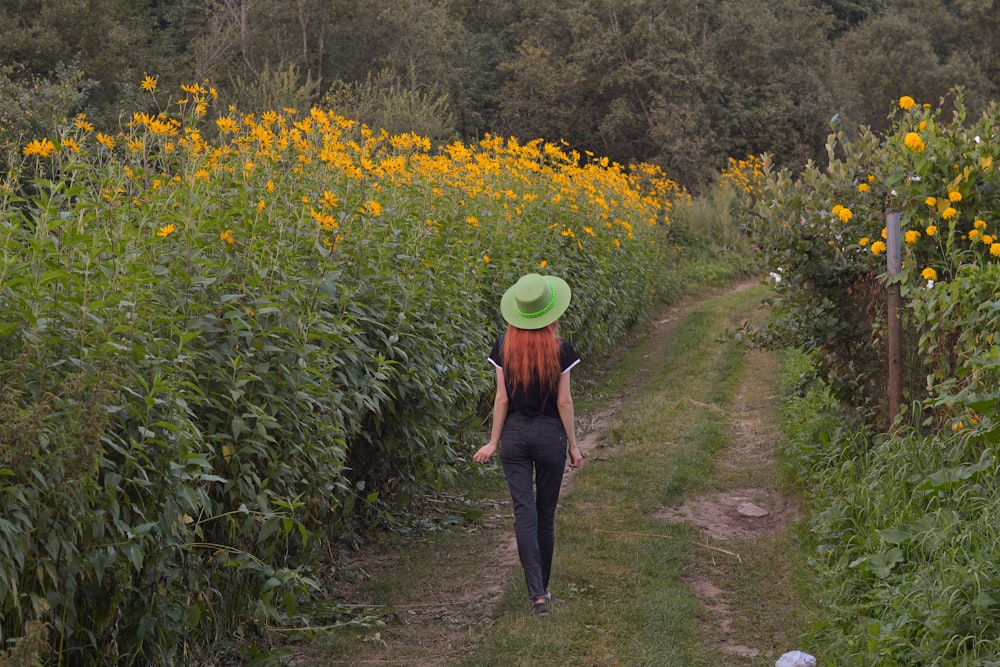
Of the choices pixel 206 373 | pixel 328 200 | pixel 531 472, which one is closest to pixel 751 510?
pixel 531 472

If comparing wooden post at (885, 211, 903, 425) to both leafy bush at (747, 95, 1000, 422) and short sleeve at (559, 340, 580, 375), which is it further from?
short sleeve at (559, 340, 580, 375)

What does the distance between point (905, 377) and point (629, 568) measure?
197 centimetres

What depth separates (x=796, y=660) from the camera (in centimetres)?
460

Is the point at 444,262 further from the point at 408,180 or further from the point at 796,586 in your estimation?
the point at 796,586

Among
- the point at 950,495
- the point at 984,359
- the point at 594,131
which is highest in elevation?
the point at 984,359

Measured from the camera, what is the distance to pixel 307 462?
16.0 ft

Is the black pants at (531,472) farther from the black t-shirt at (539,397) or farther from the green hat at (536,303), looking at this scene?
the green hat at (536,303)

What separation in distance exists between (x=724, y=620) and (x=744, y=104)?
26094 millimetres

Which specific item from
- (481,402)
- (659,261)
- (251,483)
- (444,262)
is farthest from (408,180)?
(659,261)

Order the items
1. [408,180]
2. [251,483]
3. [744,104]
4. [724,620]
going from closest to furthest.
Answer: [251,483]
[724,620]
[408,180]
[744,104]

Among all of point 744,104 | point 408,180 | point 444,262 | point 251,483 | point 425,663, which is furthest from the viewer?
point 744,104

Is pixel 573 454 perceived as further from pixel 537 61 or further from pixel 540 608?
pixel 537 61

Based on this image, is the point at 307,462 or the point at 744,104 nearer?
the point at 307,462

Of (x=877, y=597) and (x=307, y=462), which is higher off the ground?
(x=307, y=462)
